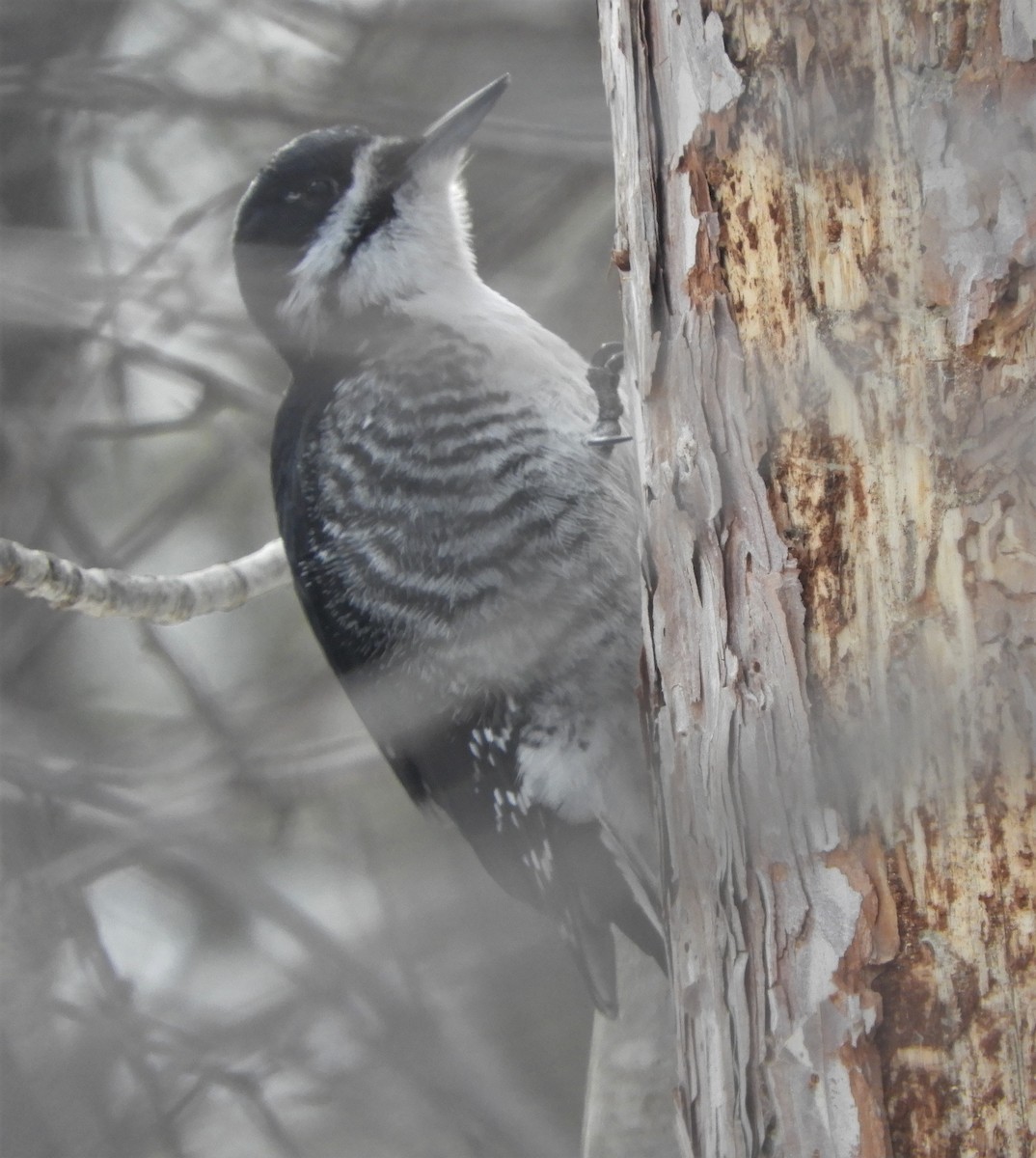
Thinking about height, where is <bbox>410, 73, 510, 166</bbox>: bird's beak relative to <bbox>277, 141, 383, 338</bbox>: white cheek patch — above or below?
above

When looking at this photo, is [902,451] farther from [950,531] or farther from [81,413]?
[81,413]

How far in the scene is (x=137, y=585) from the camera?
241cm

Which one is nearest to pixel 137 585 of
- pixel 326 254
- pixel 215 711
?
pixel 326 254

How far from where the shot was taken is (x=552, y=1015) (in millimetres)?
4082

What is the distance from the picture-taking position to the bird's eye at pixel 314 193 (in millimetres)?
2711

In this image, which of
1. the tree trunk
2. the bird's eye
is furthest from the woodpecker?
the tree trunk

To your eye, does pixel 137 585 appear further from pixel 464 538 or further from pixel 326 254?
pixel 326 254

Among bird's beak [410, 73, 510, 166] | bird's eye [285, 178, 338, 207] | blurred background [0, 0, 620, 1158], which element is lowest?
blurred background [0, 0, 620, 1158]

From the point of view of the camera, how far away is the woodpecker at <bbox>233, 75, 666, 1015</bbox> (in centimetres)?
232

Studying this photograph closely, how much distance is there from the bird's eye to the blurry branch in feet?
2.24

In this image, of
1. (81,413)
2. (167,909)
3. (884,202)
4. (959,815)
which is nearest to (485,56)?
(81,413)

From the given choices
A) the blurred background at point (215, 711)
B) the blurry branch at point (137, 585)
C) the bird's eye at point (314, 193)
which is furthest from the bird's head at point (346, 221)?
the blurred background at point (215, 711)

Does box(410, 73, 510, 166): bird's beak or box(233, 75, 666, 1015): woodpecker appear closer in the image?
box(233, 75, 666, 1015): woodpecker

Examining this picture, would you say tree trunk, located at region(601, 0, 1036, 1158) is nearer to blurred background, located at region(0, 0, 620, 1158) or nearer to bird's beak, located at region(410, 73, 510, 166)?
bird's beak, located at region(410, 73, 510, 166)
